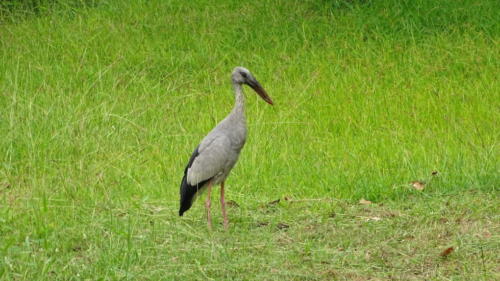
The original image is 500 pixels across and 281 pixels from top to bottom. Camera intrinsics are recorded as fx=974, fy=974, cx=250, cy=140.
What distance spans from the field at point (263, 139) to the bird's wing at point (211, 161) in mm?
395

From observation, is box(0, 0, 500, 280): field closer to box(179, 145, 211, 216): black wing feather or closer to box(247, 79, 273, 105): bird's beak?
box(179, 145, 211, 216): black wing feather

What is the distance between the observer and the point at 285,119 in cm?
958

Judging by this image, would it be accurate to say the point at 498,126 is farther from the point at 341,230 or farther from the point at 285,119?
the point at 341,230

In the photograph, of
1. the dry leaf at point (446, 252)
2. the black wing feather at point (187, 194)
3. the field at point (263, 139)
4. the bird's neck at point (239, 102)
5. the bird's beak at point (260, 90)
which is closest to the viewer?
the dry leaf at point (446, 252)

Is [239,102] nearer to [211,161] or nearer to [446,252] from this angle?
[211,161]

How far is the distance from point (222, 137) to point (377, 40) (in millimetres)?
5387

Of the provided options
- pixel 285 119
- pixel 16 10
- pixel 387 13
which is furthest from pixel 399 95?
pixel 16 10

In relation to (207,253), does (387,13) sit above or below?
above

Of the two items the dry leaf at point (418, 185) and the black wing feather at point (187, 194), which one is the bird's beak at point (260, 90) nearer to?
the black wing feather at point (187, 194)

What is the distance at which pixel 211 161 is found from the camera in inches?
260

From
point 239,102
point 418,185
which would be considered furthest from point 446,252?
point 239,102

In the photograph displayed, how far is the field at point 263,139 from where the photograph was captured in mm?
5785

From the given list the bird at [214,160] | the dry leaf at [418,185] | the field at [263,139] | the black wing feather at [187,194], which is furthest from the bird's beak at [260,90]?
the dry leaf at [418,185]

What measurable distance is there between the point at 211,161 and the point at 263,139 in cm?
227
